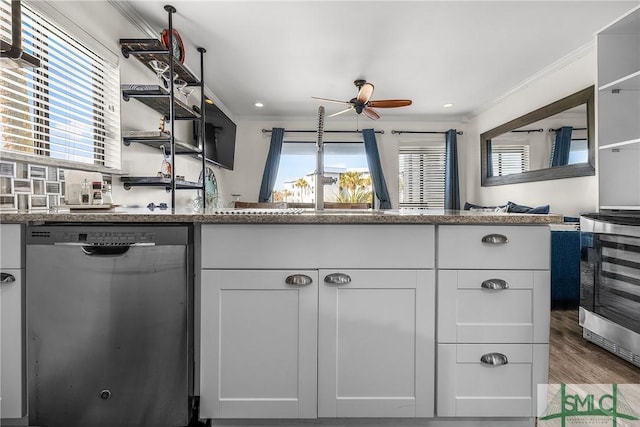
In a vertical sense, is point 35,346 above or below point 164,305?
below

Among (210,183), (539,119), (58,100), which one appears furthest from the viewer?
(210,183)

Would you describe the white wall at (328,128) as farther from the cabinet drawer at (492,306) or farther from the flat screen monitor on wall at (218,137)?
the cabinet drawer at (492,306)

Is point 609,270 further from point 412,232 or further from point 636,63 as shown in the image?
point 412,232

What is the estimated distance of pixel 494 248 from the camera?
1.20m

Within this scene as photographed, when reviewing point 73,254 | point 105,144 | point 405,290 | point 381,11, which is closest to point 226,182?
point 105,144

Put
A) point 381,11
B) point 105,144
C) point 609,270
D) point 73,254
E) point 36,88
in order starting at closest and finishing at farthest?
1. point 73,254
2. point 36,88
3. point 609,270
4. point 105,144
5. point 381,11

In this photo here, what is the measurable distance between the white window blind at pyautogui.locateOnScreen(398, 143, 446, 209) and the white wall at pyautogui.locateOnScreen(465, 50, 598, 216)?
0.55 m

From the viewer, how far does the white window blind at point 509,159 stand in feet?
13.2

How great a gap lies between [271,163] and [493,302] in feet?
15.1

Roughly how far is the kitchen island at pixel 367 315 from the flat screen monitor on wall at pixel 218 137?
9.02ft

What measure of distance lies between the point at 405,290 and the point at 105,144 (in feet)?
7.18

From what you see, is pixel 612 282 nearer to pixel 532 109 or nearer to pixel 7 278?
pixel 532 109

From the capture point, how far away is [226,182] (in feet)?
17.5

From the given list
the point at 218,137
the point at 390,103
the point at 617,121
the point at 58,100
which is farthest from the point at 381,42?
the point at 58,100
